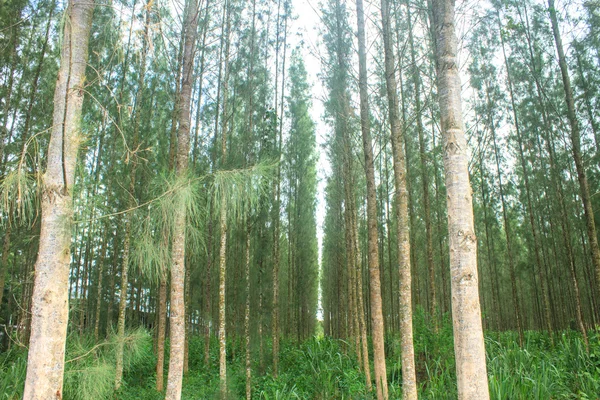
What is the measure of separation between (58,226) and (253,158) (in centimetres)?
695

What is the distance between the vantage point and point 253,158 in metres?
9.80

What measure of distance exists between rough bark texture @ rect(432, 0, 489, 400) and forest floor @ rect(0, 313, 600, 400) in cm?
327

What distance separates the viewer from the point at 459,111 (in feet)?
9.97

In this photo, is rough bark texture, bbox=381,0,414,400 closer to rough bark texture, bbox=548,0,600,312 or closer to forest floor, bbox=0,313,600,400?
forest floor, bbox=0,313,600,400

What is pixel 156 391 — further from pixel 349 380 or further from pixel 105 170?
pixel 105 170

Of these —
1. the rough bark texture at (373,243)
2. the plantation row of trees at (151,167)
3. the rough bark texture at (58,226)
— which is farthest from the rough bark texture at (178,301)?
the rough bark texture at (373,243)

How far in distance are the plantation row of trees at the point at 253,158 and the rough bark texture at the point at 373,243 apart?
3 cm

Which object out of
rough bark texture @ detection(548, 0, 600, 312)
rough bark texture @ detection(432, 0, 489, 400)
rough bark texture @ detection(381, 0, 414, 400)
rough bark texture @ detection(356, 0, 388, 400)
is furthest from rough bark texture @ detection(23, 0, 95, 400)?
rough bark texture @ detection(548, 0, 600, 312)

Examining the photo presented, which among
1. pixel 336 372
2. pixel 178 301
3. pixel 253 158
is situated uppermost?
pixel 253 158

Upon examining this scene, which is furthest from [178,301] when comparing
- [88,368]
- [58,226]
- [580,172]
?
[580,172]

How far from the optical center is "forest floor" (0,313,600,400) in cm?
491

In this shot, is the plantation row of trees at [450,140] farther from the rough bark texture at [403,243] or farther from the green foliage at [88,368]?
the green foliage at [88,368]

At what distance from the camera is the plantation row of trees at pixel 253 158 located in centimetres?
301

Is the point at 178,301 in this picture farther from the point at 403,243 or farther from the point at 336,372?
the point at 336,372
